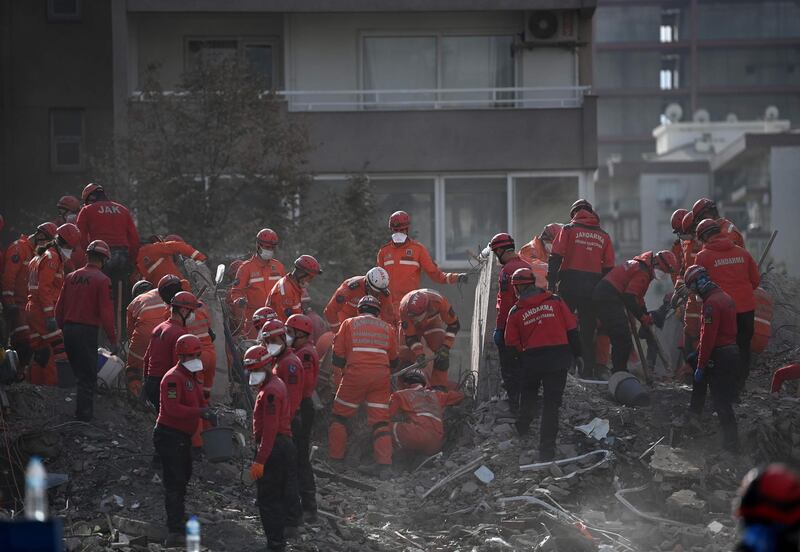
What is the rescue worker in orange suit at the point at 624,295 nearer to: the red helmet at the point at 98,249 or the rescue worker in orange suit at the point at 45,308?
the red helmet at the point at 98,249

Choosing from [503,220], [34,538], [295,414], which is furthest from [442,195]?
[34,538]

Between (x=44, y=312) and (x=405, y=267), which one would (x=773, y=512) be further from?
(x=405, y=267)

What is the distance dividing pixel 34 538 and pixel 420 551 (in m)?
8.02

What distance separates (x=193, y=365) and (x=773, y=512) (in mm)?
7852

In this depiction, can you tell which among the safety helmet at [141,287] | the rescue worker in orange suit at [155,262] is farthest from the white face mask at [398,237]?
the safety helmet at [141,287]

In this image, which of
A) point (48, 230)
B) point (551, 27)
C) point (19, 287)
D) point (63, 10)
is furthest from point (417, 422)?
point (63, 10)

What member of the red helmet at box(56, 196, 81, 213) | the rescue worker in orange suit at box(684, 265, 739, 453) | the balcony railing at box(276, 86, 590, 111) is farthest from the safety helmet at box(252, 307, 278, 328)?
the balcony railing at box(276, 86, 590, 111)

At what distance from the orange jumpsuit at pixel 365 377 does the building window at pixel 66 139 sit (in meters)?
14.8

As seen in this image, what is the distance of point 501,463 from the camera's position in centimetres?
1397

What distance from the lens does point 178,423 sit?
11461mm

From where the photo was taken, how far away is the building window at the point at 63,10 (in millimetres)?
28062

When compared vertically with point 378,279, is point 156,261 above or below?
above

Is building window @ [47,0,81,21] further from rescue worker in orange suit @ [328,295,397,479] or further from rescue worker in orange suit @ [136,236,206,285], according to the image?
rescue worker in orange suit @ [328,295,397,479]

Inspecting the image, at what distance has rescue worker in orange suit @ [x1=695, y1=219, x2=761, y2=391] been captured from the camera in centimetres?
1477
